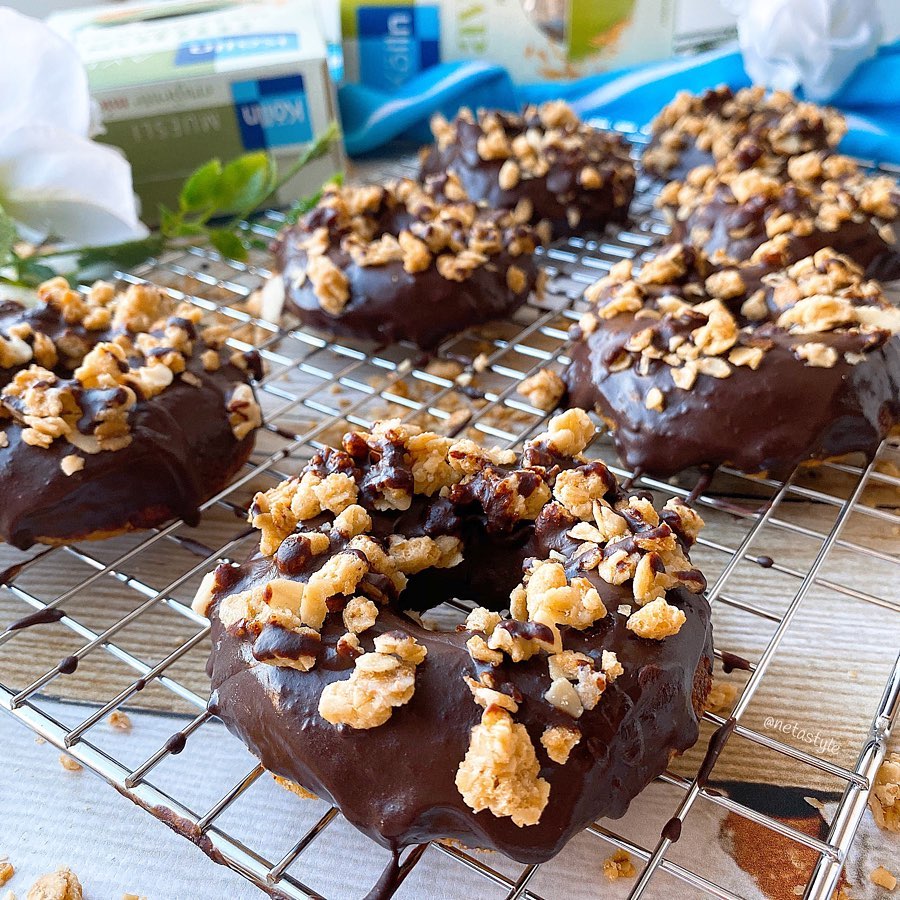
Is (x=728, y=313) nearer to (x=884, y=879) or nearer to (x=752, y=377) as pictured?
(x=752, y=377)

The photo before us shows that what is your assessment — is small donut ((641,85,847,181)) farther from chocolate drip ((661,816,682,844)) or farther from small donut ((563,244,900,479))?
chocolate drip ((661,816,682,844))

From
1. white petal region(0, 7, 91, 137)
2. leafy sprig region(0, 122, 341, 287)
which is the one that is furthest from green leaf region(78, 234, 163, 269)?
white petal region(0, 7, 91, 137)

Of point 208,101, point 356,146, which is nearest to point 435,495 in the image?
point 208,101

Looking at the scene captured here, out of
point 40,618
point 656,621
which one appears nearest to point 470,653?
point 656,621

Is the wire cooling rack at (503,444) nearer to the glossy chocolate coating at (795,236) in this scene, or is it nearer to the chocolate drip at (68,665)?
the chocolate drip at (68,665)

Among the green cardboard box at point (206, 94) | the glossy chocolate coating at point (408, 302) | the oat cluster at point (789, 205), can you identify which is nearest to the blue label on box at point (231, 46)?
the green cardboard box at point (206, 94)
